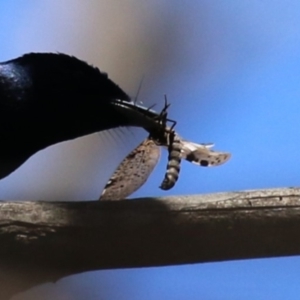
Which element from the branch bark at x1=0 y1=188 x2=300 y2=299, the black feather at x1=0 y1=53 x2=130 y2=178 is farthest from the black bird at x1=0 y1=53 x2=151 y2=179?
the branch bark at x1=0 y1=188 x2=300 y2=299

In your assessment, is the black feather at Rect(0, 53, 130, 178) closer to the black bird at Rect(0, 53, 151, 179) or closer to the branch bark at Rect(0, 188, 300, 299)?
the black bird at Rect(0, 53, 151, 179)

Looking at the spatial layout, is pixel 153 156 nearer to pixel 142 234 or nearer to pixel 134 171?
pixel 134 171

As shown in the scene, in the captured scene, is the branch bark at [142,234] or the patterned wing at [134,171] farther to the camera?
the patterned wing at [134,171]

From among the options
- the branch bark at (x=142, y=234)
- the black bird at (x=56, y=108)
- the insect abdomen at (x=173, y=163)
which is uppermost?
the black bird at (x=56, y=108)

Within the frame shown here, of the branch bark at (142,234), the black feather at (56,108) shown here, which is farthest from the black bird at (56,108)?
the branch bark at (142,234)

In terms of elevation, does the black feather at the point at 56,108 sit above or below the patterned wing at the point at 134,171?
above

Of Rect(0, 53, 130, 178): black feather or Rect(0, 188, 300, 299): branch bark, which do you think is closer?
Rect(0, 188, 300, 299): branch bark

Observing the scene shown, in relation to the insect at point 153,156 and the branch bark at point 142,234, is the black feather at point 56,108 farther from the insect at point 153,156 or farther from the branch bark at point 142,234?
the branch bark at point 142,234
